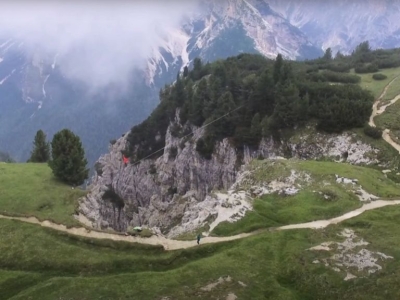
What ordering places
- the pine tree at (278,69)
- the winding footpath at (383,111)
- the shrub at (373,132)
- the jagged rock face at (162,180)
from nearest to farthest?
the winding footpath at (383,111)
the shrub at (373,132)
the pine tree at (278,69)
the jagged rock face at (162,180)

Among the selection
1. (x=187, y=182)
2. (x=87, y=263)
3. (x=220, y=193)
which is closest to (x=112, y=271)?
(x=87, y=263)

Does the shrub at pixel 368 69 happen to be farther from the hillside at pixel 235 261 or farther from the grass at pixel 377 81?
the hillside at pixel 235 261

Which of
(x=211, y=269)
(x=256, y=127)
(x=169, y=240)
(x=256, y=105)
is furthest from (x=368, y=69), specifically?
(x=211, y=269)

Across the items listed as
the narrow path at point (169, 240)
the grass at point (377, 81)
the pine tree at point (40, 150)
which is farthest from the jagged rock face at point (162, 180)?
the narrow path at point (169, 240)

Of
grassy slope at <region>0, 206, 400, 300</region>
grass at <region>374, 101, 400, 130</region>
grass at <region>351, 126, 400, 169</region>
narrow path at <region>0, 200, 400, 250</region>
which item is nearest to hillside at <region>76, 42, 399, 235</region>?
grass at <region>351, 126, 400, 169</region>

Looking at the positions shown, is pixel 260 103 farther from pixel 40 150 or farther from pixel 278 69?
pixel 40 150
